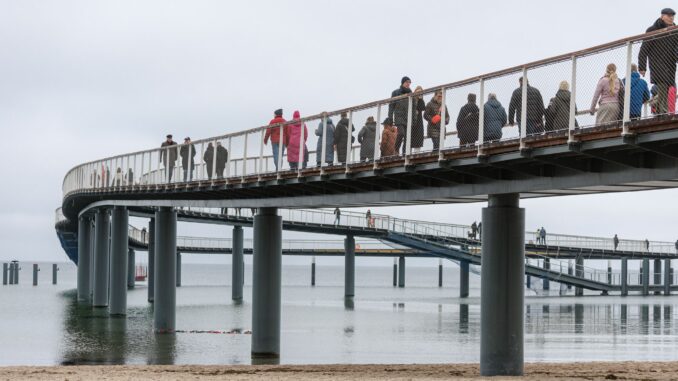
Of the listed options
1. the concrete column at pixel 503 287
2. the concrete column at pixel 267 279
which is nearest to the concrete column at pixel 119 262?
the concrete column at pixel 267 279

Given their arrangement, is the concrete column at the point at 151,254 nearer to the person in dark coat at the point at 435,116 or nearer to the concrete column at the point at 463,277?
the concrete column at the point at 463,277

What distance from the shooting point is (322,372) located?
24469 millimetres

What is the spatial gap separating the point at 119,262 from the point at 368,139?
31.8m

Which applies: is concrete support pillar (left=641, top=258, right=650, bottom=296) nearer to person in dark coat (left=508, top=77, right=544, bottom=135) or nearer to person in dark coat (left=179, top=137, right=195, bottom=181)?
person in dark coat (left=179, top=137, right=195, bottom=181)

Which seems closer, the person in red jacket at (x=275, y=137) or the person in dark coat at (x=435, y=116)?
the person in dark coat at (x=435, y=116)

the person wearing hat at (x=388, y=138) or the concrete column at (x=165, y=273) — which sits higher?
the person wearing hat at (x=388, y=138)

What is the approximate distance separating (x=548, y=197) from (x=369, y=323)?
1014 inches

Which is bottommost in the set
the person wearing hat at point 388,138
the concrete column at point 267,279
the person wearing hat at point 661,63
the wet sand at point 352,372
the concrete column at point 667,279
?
the concrete column at point 667,279

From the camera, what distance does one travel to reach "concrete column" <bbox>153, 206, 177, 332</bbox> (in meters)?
42.7

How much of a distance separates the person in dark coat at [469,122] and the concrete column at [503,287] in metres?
2.26

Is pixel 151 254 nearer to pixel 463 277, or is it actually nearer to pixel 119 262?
pixel 119 262

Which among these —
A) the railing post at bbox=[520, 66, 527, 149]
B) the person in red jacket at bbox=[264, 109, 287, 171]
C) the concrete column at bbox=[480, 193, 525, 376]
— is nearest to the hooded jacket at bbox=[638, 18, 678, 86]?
the railing post at bbox=[520, 66, 527, 149]

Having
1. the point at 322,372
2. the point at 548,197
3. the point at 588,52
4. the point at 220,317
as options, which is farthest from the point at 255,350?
the point at 220,317

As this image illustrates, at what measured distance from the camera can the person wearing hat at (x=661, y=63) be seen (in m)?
16.2
